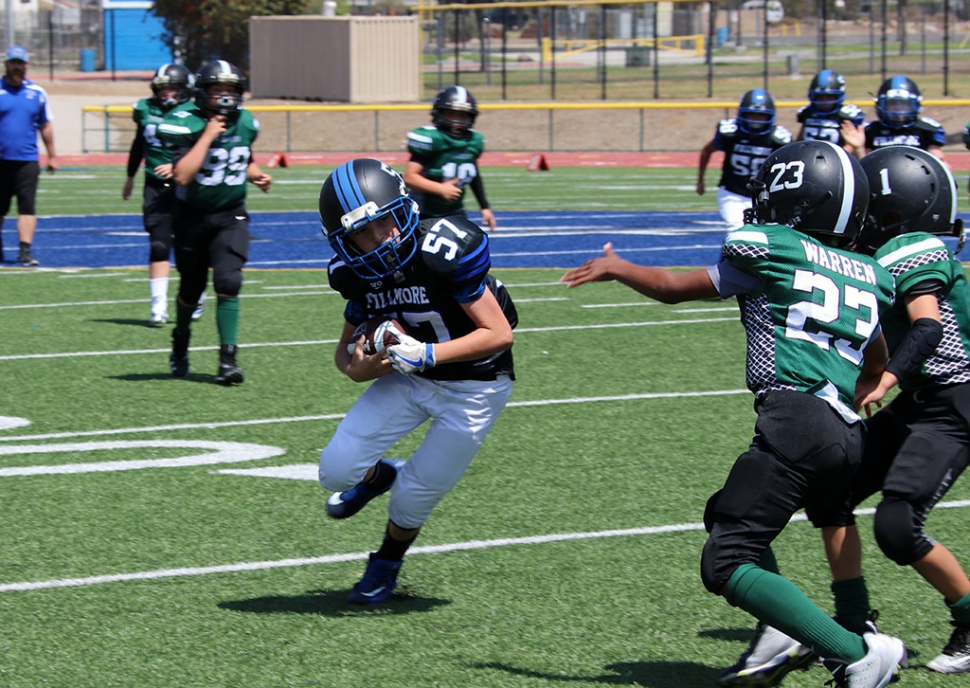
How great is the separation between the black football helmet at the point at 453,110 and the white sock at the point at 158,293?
236 cm

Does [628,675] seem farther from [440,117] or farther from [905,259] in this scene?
[440,117]

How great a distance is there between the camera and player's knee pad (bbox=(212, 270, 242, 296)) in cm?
834

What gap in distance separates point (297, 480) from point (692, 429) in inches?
86.3

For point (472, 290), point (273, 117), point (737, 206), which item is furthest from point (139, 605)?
point (273, 117)

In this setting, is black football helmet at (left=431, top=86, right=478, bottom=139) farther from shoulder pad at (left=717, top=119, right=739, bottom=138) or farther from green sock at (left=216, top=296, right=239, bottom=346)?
shoulder pad at (left=717, top=119, right=739, bottom=138)

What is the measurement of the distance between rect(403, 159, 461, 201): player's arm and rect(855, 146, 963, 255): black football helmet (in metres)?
5.85

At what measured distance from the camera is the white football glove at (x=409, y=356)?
4367mm

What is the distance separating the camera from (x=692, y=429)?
7.34 m

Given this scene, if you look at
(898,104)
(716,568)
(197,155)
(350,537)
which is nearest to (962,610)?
(716,568)

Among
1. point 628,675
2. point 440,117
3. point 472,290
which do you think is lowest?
point 628,675

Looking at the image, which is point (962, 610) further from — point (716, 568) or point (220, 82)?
point (220, 82)

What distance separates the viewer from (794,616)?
3.59 m

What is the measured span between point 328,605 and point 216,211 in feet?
14.1

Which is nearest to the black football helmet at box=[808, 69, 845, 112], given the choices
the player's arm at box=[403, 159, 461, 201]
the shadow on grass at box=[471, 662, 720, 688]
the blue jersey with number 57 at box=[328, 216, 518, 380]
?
the player's arm at box=[403, 159, 461, 201]
